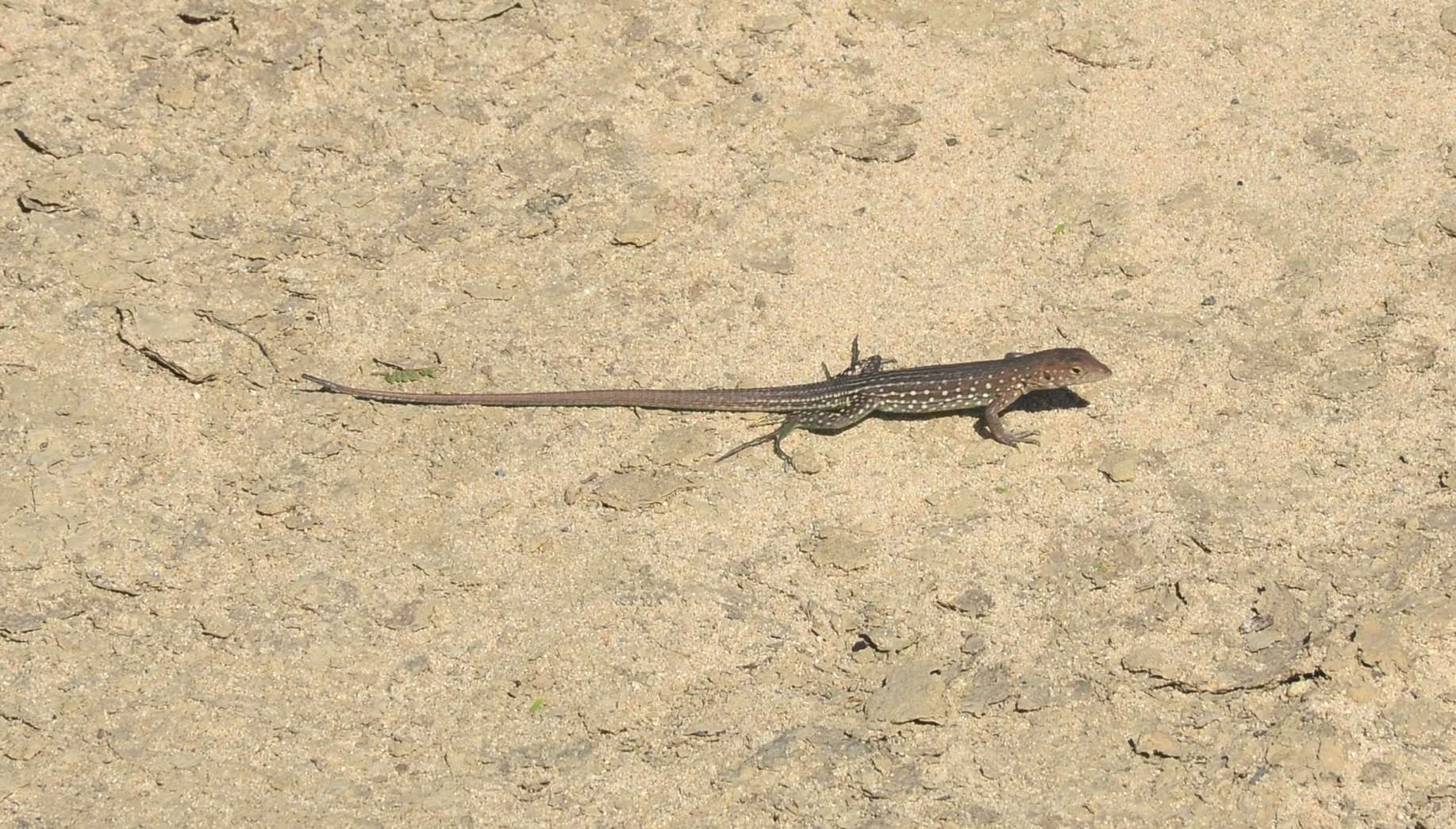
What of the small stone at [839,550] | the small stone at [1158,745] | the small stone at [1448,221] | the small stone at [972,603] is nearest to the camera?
the small stone at [1158,745]

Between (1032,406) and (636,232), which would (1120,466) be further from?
(636,232)

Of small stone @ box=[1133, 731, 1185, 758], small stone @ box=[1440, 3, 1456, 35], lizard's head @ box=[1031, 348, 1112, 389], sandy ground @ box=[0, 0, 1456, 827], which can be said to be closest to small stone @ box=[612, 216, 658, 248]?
sandy ground @ box=[0, 0, 1456, 827]

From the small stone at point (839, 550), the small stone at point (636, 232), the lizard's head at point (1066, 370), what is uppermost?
the lizard's head at point (1066, 370)

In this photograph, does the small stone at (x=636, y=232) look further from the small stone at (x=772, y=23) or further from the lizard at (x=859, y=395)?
the small stone at (x=772, y=23)

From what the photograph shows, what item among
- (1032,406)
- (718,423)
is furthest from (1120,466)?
(718,423)

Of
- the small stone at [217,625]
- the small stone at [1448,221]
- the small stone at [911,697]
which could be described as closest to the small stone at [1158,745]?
the small stone at [911,697]

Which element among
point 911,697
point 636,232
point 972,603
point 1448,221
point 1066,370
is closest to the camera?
point 911,697
